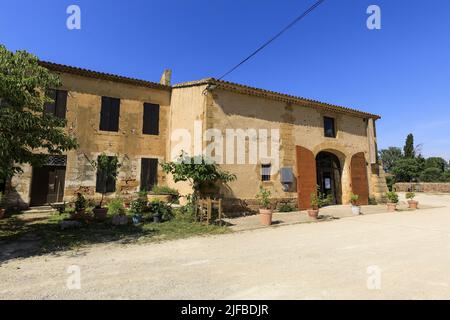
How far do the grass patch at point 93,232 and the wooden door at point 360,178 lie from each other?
1031cm

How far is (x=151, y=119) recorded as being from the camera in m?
13.4

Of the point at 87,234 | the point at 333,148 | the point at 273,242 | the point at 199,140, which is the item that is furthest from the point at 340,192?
the point at 87,234

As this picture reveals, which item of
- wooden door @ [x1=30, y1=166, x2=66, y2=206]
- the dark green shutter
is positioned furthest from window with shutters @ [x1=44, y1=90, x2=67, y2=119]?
wooden door @ [x1=30, y1=166, x2=66, y2=206]

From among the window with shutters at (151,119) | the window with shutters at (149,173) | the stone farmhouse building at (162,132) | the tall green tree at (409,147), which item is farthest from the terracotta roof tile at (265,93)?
the tall green tree at (409,147)

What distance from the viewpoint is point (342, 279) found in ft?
13.1

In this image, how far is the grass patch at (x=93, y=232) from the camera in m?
6.68

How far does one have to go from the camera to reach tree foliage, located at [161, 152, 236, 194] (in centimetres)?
1016

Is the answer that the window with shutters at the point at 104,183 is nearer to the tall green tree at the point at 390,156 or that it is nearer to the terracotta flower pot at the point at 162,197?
the terracotta flower pot at the point at 162,197

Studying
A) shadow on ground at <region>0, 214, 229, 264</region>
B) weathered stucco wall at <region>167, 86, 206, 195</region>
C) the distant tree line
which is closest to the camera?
shadow on ground at <region>0, 214, 229, 264</region>

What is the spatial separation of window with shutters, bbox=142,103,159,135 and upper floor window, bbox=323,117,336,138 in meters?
9.55

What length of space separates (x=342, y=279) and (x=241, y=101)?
963cm

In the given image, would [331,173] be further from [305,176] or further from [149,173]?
[149,173]

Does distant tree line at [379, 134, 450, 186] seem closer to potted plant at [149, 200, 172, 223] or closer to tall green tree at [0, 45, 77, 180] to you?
potted plant at [149, 200, 172, 223]

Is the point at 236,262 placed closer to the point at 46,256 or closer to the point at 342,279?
the point at 342,279
